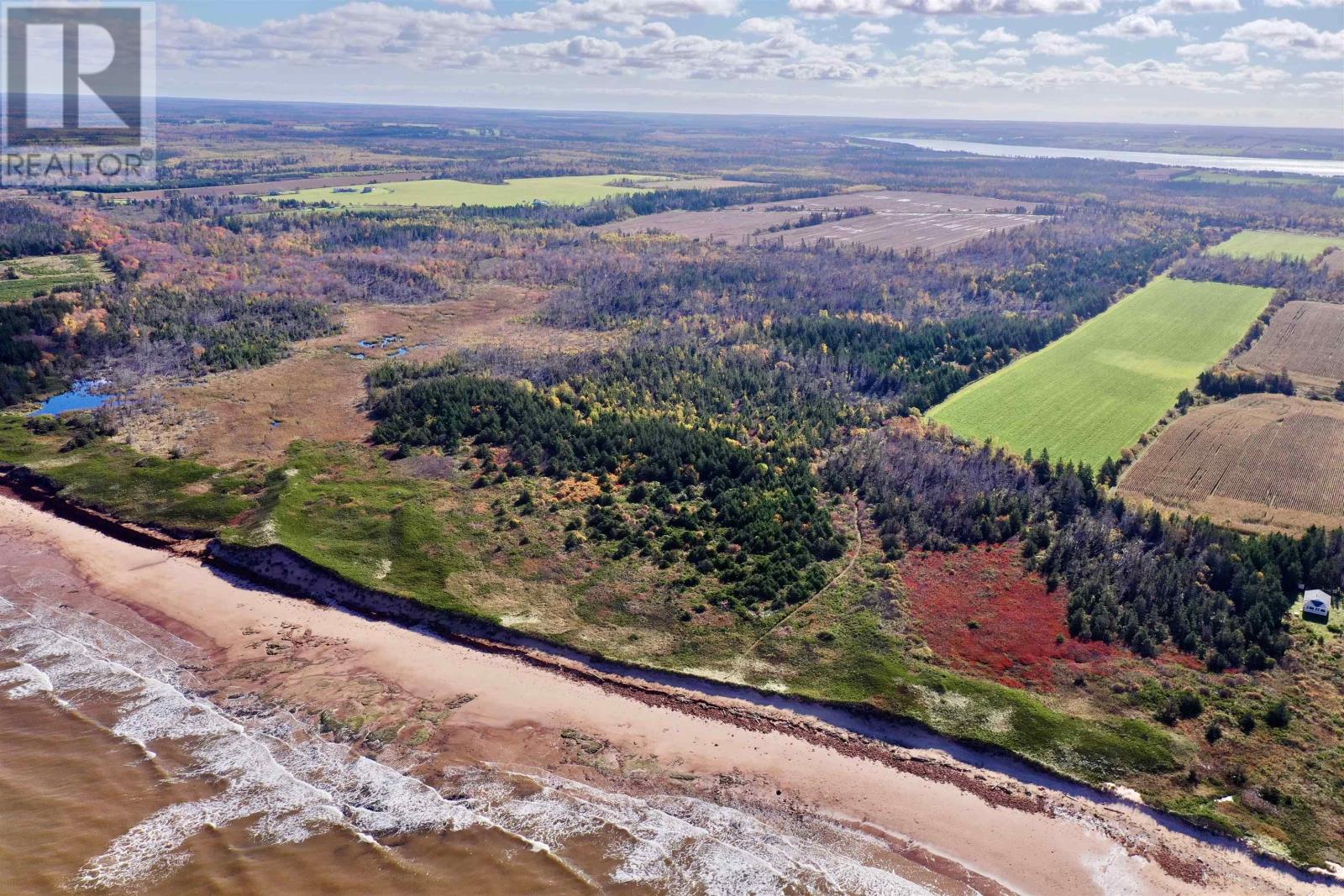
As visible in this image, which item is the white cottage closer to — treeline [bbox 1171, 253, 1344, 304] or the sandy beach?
the sandy beach

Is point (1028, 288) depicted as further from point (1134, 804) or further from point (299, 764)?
point (299, 764)

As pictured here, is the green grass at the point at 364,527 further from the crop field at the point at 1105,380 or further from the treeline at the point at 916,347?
the crop field at the point at 1105,380

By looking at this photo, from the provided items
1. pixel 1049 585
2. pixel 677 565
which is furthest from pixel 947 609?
pixel 677 565

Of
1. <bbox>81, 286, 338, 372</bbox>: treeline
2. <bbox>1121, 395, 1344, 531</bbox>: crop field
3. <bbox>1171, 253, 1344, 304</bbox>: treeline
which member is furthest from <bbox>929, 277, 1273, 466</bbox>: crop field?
<bbox>81, 286, 338, 372</bbox>: treeline

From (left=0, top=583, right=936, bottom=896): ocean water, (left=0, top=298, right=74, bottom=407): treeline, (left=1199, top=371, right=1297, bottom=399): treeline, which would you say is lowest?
(left=0, top=583, right=936, bottom=896): ocean water

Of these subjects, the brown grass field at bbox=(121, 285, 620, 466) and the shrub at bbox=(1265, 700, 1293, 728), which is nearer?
the shrub at bbox=(1265, 700, 1293, 728)

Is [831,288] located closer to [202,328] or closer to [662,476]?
[662,476]

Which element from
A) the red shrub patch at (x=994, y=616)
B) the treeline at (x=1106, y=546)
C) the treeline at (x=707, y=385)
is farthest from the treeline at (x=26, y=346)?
Answer: the red shrub patch at (x=994, y=616)
